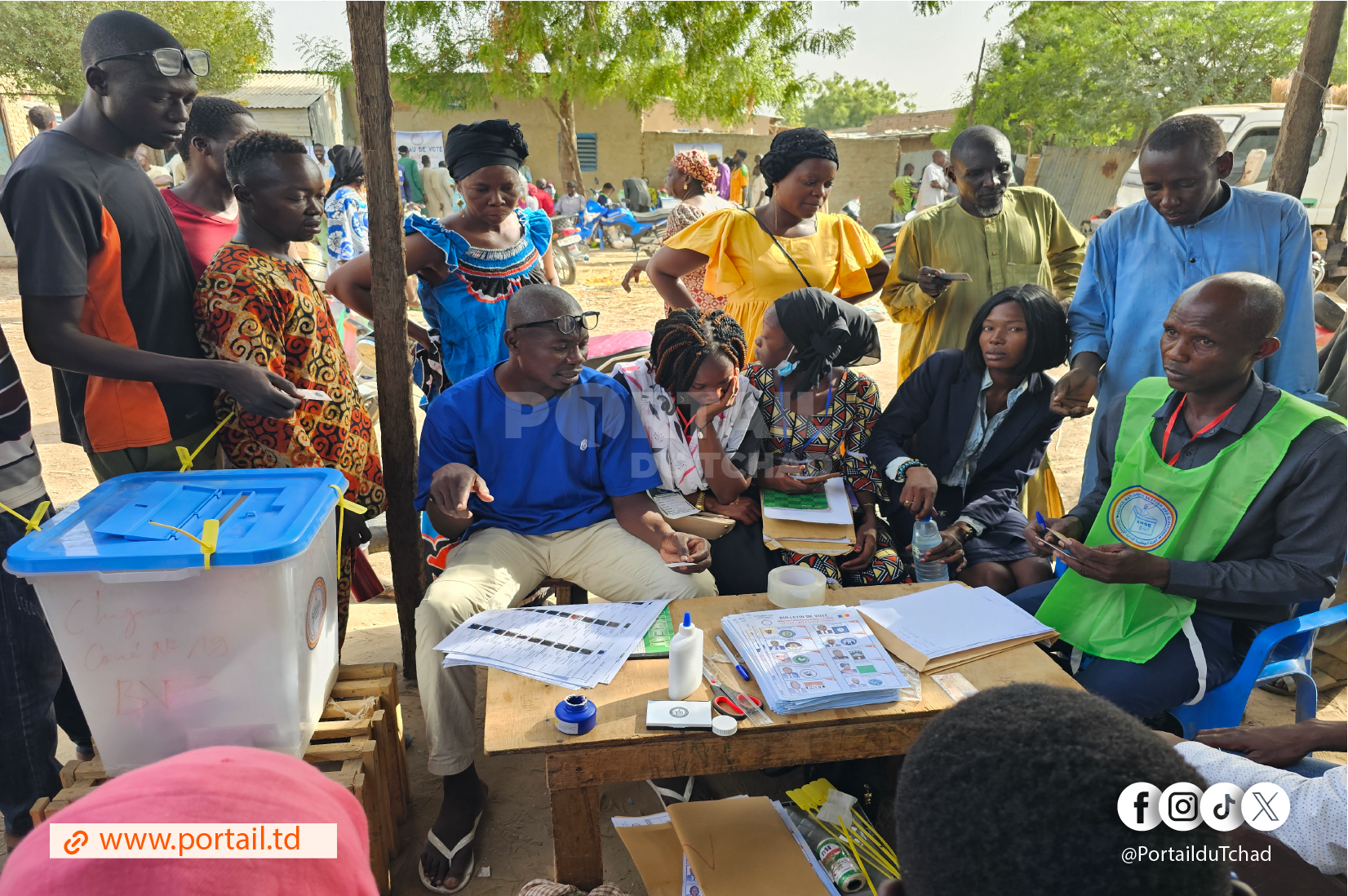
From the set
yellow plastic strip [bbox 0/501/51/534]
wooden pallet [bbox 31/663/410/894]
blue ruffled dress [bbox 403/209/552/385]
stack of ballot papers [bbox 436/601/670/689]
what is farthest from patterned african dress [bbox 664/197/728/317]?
yellow plastic strip [bbox 0/501/51/534]

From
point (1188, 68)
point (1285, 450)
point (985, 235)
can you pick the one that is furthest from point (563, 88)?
point (1285, 450)

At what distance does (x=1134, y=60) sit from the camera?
16672 millimetres

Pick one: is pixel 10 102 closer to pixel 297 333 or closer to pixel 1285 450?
pixel 297 333

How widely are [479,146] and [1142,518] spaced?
8.63 ft

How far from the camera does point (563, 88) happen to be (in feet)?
55.8

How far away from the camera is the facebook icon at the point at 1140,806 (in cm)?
83

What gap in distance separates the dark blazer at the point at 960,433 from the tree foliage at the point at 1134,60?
1494cm

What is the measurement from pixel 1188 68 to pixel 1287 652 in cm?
1796

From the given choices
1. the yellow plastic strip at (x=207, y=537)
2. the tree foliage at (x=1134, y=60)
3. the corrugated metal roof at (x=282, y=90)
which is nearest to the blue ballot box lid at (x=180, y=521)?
the yellow plastic strip at (x=207, y=537)

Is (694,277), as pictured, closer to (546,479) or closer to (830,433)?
(830,433)

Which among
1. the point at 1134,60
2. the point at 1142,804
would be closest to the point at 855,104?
the point at 1134,60

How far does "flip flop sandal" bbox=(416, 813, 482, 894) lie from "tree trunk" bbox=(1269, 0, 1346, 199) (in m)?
4.16

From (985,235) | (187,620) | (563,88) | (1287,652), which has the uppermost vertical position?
(563,88)

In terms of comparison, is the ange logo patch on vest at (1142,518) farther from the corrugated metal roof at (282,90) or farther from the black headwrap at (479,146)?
the corrugated metal roof at (282,90)
